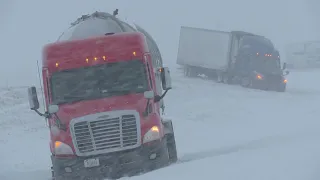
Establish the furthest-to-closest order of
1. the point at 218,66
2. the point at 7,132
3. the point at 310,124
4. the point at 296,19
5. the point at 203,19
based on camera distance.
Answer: the point at 296,19, the point at 203,19, the point at 218,66, the point at 7,132, the point at 310,124

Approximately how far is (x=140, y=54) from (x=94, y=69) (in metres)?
0.98

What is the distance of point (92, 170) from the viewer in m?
8.66

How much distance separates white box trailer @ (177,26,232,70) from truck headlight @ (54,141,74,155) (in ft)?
75.7

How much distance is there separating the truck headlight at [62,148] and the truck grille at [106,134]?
177 mm

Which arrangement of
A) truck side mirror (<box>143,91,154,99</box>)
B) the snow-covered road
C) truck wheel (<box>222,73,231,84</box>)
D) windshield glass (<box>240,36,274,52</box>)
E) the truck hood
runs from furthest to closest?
truck wheel (<box>222,73,231,84</box>) → windshield glass (<box>240,36,274,52</box>) → truck side mirror (<box>143,91,154,99</box>) → the truck hood → the snow-covered road

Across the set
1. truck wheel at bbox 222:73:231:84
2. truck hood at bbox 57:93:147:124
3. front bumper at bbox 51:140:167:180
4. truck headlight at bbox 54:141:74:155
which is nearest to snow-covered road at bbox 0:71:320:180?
front bumper at bbox 51:140:167:180

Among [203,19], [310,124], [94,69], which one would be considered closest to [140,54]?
[94,69]

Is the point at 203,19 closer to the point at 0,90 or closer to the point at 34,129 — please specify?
the point at 0,90

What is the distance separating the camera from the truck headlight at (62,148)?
8.57m

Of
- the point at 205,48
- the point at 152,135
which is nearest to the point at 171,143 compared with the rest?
the point at 152,135

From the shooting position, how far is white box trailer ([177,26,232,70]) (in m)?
31.0

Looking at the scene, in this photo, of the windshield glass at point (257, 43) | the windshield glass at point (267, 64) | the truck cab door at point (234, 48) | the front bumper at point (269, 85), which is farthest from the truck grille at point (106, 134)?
the truck cab door at point (234, 48)

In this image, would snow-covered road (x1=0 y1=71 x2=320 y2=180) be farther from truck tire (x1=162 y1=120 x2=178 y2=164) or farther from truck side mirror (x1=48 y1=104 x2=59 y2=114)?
truck side mirror (x1=48 y1=104 x2=59 y2=114)

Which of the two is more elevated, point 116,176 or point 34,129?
point 116,176
